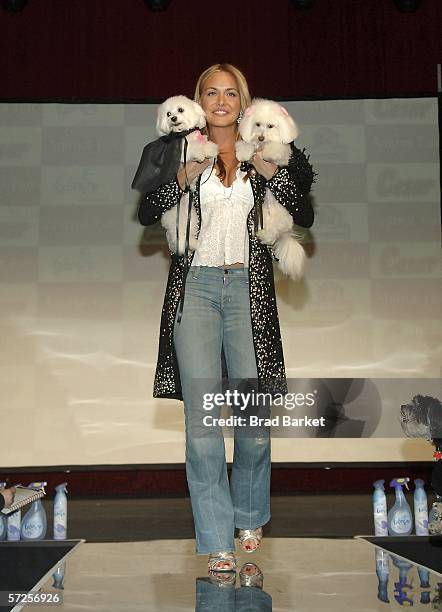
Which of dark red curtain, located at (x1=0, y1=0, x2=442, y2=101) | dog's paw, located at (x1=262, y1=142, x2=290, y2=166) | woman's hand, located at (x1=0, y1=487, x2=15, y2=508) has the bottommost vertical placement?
woman's hand, located at (x1=0, y1=487, x2=15, y2=508)

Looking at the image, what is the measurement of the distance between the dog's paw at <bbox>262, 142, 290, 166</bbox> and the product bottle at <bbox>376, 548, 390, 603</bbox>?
1.03 m

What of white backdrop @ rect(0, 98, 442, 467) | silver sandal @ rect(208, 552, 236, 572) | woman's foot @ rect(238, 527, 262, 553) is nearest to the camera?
silver sandal @ rect(208, 552, 236, 572)

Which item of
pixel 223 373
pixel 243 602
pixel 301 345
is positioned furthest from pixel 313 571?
pixel 301 345

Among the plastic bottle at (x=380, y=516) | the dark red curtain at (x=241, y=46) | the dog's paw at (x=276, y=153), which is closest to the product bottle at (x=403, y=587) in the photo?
the plastic bottle at (x=380, y=516)

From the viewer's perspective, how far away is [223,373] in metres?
1.96

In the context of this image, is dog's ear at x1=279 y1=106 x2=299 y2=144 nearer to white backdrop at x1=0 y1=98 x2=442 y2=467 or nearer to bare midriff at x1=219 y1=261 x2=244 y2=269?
bare midriff at x1=219 y1=261 x2=244 y2=269

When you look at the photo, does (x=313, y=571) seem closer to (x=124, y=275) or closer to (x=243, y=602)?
(x=243, y=602)

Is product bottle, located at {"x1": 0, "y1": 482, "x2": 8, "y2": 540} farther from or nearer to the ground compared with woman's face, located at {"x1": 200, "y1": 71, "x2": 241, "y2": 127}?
nearer to the ground

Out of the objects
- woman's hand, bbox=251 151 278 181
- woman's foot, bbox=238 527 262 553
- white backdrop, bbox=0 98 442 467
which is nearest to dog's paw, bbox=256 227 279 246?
woman's hand, bbox=251 151 278 181

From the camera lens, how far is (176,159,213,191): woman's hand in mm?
1929

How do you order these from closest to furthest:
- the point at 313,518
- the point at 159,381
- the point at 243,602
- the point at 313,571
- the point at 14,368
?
1. the point at 243,602
2. the point at 313,571
3. the point at 159,381
4. the point at 313,518
5. the point at 14,368

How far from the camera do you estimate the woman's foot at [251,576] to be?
5.37ft

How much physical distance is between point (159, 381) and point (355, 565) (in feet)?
2.18

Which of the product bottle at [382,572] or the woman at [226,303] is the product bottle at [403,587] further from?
the woman at [226,303]
